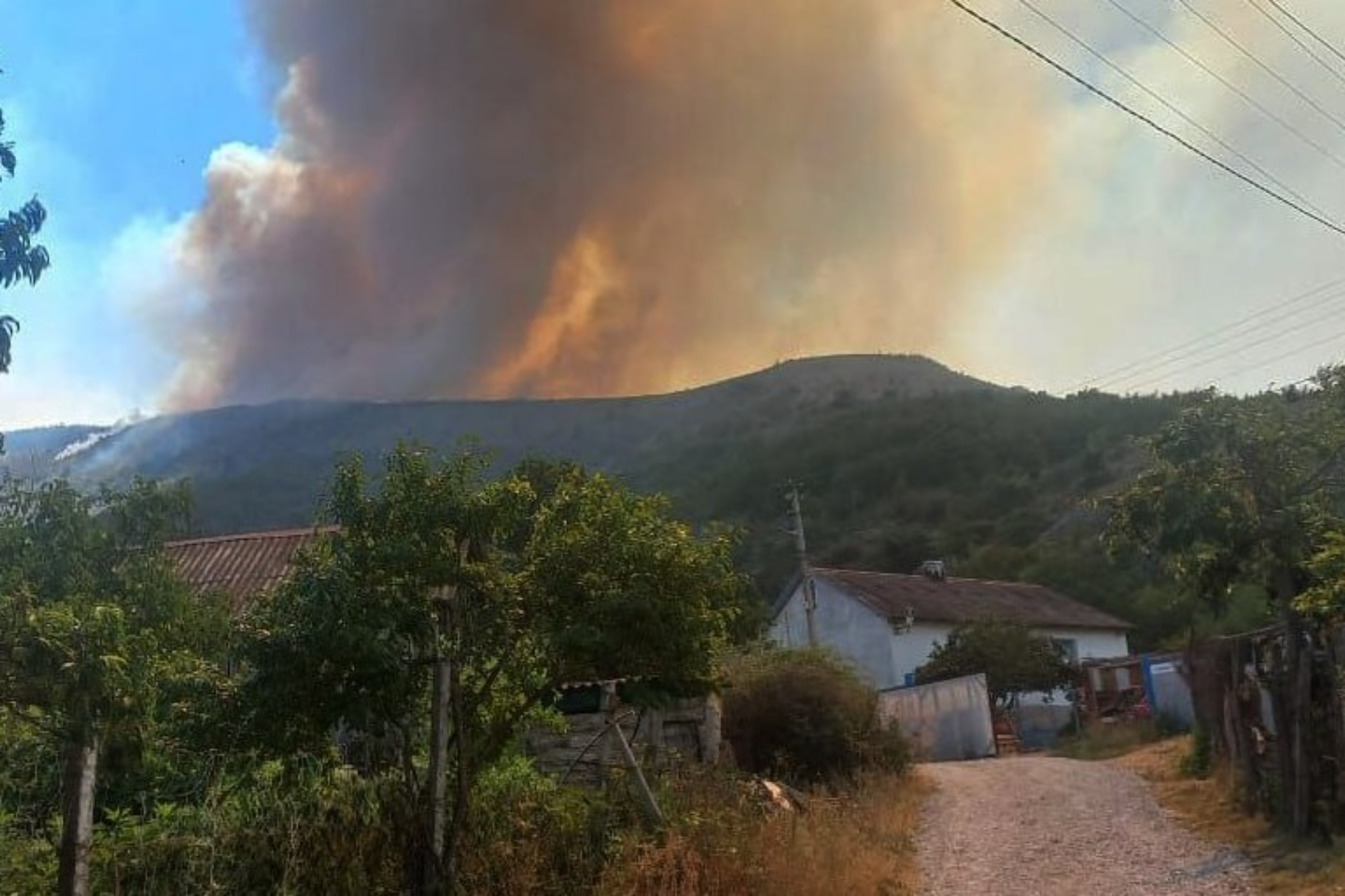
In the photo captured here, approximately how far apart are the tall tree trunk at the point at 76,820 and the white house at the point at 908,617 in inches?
1275

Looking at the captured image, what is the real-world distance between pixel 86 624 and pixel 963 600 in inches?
1708

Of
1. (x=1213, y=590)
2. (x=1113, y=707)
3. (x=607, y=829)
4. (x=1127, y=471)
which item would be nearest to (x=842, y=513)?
(x=1127, y=471)

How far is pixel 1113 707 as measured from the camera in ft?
114

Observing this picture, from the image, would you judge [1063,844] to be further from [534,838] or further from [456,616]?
[456,616]

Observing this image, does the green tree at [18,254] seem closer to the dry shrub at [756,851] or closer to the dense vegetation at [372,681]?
the dense vegetation at [372,681]

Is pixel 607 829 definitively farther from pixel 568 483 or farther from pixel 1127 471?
pixel 1127 471

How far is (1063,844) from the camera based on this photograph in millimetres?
13789

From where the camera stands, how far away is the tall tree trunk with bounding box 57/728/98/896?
17.1 feet

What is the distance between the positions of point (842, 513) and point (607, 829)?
75.5m

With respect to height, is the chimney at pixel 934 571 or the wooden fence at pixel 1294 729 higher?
the chimney at pixel 934 571

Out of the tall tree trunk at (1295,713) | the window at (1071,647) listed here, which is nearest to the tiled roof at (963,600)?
the window at (1071,647)

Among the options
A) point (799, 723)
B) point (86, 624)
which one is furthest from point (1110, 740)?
point (86, 624)

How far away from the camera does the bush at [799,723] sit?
19.0 meters

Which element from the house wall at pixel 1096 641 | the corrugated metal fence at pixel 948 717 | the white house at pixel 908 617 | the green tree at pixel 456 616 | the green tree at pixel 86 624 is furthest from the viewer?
the house wall at pixel 1096 641
